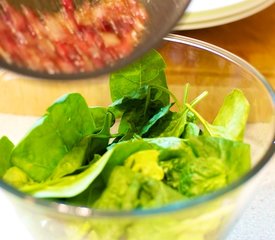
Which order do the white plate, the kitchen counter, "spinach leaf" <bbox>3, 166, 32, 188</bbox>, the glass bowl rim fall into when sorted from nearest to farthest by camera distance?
1. the glass bowl rim
2. "spinach leaf" <bbox>3, 166, 32, 188</bbox>
3. the kitchen counter
4. the white plate

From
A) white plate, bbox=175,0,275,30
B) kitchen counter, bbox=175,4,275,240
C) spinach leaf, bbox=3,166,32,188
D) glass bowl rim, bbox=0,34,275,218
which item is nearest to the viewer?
glass bowl rim, bbox=0,34,275,218

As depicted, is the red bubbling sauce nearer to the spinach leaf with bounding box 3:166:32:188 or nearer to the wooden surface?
the spinach leaf with bounding box 3:166:32:188

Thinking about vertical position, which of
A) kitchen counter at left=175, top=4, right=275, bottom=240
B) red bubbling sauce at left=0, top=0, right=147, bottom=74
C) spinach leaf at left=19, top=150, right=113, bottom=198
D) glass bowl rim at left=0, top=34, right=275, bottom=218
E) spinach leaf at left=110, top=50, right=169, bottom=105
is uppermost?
red bubbling sauce at left=0, top=0, right=147, bottom=74

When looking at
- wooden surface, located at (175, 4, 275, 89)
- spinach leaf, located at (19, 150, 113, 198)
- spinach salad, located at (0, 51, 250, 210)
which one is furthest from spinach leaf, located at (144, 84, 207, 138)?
wooden surface, located at (175, 4, 275, 89)

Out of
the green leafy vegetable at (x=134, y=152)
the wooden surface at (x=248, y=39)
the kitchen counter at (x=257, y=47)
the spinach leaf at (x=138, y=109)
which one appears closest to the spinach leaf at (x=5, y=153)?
the green leafy vegetable at (x=134, y=152)

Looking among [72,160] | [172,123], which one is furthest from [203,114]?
[72,160]

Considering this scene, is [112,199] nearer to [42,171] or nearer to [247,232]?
[42,171]

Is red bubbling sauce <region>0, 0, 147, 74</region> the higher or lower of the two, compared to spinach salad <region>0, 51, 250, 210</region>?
higher

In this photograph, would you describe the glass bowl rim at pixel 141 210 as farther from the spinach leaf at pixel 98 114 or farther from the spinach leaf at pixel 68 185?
the spinach leaf at pixel 98 114
